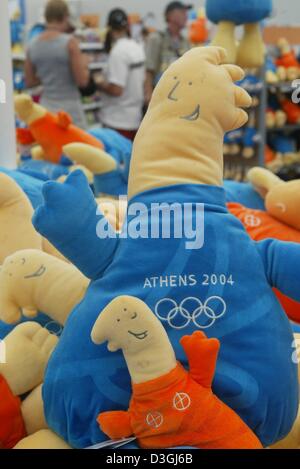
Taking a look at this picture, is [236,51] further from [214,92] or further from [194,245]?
[194,245]

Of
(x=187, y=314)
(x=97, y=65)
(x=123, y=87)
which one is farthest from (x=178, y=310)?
(x=97, y=65)

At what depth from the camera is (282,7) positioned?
3918 millimetres

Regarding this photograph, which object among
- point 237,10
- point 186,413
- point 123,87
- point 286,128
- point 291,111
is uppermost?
point 237,10

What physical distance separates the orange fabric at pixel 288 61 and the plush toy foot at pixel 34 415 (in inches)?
156

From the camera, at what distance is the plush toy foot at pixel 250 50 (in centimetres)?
154

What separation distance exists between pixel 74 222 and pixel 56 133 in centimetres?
105

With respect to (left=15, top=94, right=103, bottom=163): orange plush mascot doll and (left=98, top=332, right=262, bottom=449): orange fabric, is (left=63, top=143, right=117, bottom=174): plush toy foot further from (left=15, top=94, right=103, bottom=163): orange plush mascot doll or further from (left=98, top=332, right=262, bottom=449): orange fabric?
(left=98, top=332, right=262, bottom=449): orange fabric

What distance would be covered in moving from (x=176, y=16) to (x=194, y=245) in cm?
335

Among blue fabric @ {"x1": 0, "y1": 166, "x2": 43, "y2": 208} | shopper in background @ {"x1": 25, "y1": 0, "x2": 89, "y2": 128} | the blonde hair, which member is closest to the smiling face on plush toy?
blue fabric @ {"x1": 0, "y1": 166, "x2": 43, "y2": 208}

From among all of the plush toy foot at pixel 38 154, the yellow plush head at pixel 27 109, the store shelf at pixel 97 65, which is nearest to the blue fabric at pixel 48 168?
the plush toy foot at pixel 38 154

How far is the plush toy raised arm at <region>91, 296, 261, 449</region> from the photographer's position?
0.70 m

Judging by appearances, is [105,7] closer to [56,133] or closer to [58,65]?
[58,65]

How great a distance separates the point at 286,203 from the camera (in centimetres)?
129

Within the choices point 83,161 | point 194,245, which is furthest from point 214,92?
point 83,161
